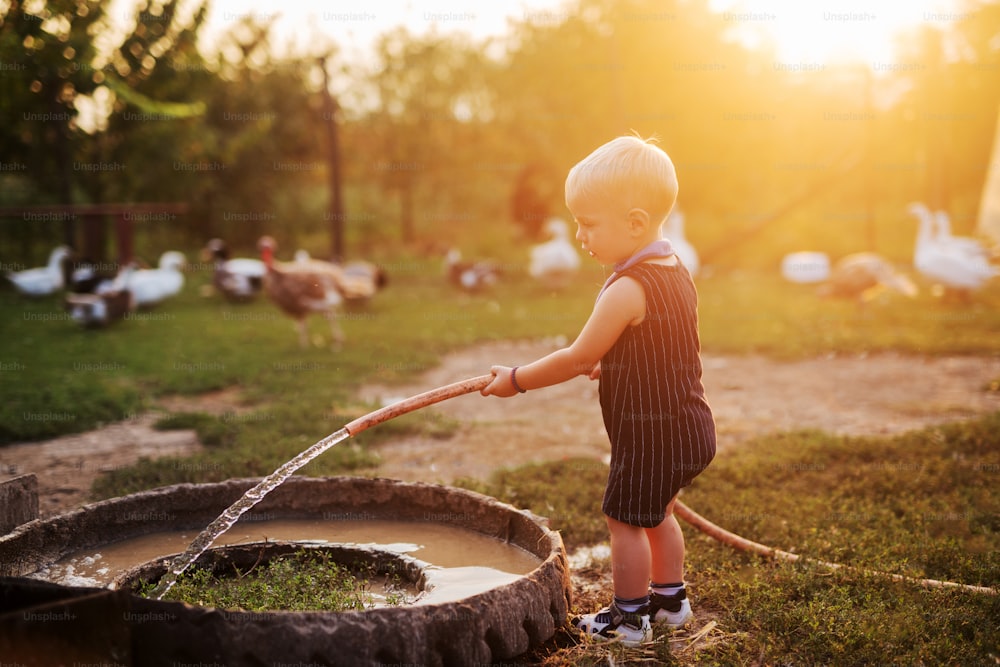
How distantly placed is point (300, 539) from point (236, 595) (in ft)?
2.85

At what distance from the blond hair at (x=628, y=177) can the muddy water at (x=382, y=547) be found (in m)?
1.61

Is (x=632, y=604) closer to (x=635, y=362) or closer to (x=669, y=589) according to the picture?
(x=669, y=589)

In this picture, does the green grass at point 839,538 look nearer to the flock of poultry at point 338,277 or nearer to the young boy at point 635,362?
the young boy at point 635,362

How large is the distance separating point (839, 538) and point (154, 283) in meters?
11.7

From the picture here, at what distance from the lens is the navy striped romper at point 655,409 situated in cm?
312

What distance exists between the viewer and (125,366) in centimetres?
924

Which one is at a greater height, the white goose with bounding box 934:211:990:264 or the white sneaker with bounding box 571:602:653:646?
the white goose with bounding box 934:211:990:264

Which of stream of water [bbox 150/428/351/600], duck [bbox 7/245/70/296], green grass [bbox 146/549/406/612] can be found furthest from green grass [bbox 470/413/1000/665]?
duck [bbox 7/245/70/296]

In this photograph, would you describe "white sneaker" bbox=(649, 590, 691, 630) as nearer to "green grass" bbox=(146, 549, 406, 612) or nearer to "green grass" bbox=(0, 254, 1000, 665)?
"green grass" bbox=(0, 254, 1000, 665)

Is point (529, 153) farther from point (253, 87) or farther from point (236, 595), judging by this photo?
point (236, 595)

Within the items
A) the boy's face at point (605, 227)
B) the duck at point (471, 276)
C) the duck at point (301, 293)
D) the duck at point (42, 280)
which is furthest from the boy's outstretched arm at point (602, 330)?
the duck at point (42, 280)

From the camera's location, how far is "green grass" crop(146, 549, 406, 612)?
3.15 metres

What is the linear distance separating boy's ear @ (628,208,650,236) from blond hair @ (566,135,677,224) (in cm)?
2

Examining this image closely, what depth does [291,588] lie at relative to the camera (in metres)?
3.27
